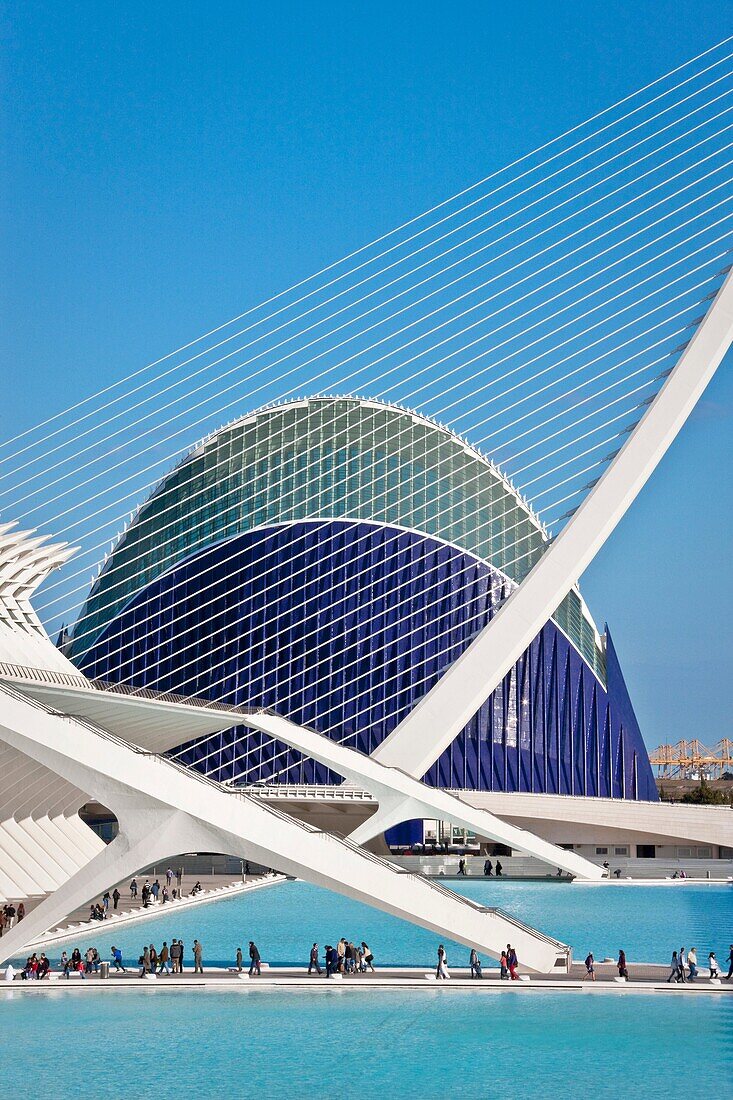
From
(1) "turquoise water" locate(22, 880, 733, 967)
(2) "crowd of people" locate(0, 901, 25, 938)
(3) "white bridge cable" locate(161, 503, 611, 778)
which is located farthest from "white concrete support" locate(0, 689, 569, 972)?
(3) "white bridge cable" locate(161, 503, 611, 778)

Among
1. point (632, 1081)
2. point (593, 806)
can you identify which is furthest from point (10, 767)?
point (593, 806)

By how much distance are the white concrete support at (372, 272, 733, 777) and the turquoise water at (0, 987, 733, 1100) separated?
58.8 ft

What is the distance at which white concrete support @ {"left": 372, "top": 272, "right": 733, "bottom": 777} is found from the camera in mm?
40031

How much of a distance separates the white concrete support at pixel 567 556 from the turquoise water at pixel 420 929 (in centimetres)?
514

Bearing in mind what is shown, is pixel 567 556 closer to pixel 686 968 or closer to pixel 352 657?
pixel 686 968

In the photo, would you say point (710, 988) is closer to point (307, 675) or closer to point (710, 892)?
point (710, 892)

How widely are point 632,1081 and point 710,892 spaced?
29050mm

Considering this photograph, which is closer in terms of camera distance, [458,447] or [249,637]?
[249,637]

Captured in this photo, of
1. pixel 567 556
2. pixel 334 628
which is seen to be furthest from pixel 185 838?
pixel 334 628

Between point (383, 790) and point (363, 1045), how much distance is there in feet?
75.1

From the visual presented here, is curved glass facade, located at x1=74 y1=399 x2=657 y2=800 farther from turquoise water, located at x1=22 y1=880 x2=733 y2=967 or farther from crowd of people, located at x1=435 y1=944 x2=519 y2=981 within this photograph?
crowd of people, located at x1=435 y1=944 x2=519 y2=981

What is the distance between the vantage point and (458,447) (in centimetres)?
7325

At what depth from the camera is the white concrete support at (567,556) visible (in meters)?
40.0

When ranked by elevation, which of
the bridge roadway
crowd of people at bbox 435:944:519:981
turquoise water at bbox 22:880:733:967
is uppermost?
turquoise water at bbox 22:880:733:967
